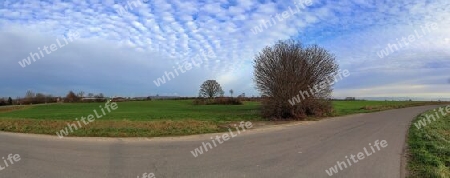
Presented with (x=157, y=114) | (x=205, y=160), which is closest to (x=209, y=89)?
(x=157, y=114)

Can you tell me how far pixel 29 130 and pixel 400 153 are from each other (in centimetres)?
1813

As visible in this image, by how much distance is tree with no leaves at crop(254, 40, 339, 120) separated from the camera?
27.5 metres

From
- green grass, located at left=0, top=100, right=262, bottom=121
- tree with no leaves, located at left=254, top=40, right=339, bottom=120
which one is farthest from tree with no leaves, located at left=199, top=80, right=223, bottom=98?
tree with no leaves, located at left=254, top=40, right=339, bottom=120

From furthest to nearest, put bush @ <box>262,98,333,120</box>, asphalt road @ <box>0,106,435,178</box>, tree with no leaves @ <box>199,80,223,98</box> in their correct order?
tree with no leaves @ <box>199,80,223,98</box>
bush @ <box>262,98,333,120</box>
asphalt road @ <box>0,106,435,178</box>

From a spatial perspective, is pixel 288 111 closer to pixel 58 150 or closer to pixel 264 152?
pixel 264 152

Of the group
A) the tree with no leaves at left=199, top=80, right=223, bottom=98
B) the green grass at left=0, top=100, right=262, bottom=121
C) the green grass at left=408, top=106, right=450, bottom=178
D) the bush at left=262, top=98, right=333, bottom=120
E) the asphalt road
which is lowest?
the green grass at left=408, top=106, right=450, bottom=178

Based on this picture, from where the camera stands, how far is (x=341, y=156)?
9516 millimetres

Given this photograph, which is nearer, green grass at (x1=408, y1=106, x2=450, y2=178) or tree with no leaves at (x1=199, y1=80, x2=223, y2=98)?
green grass at (x1=408, y1=106, x2=450, y2=178)

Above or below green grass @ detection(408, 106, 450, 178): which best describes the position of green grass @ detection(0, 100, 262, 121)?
above

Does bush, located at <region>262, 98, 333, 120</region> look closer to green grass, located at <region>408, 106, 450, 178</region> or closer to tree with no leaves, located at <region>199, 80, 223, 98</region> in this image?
green grass, located at <region>408, 106, 450, 178</region>

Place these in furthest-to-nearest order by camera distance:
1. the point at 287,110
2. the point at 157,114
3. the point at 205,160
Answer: the point at 157,114 < the point at 287,110 < the point at 205,160

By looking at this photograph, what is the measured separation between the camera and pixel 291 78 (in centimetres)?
2786

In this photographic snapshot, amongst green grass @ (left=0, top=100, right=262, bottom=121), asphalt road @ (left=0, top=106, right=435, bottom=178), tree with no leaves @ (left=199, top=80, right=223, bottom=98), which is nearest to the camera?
asphalt road @ (left=0, top=106, right=435, bottom=178)

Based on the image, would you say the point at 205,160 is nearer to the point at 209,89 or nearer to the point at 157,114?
the point at 157,114
